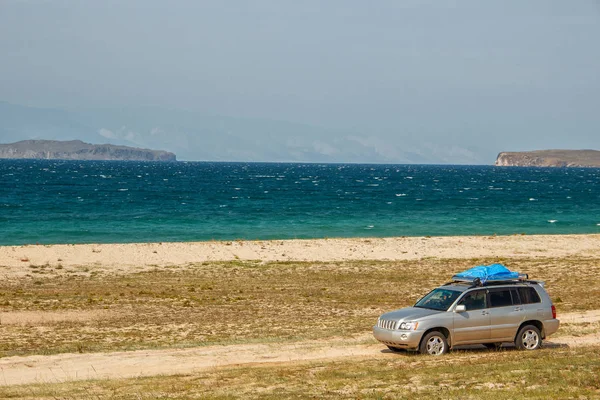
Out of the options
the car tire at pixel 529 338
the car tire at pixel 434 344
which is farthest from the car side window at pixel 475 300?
the car tire at pixel 529 338

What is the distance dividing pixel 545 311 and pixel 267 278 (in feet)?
63.8

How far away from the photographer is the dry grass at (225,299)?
931 inches

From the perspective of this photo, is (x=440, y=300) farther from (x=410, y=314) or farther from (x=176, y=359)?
(x=176, y=359)

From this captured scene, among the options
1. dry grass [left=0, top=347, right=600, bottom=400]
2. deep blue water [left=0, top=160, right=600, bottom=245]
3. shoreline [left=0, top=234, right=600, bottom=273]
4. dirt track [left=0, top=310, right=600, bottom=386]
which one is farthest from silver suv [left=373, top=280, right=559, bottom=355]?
deep blue water [left=0, top=160, right=600, bottom=245]

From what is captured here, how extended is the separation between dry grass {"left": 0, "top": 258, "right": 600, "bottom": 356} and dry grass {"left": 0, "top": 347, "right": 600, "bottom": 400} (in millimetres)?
5204

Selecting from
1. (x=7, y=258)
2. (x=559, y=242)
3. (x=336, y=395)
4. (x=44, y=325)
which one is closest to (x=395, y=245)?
(x=559, y=242)

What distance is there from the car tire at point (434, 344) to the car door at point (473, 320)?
1.00ft

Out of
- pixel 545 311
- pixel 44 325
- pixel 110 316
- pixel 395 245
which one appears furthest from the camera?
pixel 395 245

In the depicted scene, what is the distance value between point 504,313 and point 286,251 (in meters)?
28.3

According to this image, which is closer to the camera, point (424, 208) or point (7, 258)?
point (7, 258)

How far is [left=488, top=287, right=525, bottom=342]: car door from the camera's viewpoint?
20000 millimetres

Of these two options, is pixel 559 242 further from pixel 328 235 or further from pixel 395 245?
pixel 328 235

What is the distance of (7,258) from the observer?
43062 millimetres

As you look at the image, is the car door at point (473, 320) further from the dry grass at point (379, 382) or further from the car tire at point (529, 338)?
the dry grass at point (379, 382)
